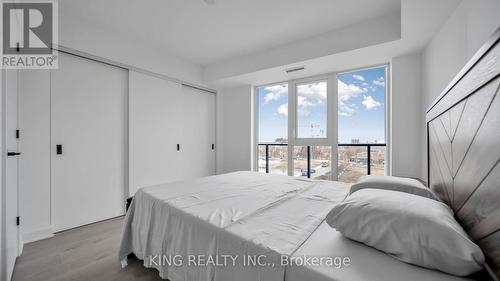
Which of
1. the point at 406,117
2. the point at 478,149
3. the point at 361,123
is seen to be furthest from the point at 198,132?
the point at 478,149

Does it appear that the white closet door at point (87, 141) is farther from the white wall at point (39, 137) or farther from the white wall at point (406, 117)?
the white wall at point (406, 117)

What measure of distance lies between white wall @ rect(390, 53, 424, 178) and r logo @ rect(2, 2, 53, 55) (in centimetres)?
442

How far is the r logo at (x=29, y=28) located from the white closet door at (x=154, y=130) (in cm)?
99

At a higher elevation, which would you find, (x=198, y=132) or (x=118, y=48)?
(x=118, y=48)

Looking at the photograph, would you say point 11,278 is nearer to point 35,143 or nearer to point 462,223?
point 35,143

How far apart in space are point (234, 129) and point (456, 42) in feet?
12.0

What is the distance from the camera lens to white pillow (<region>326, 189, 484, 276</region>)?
0.62 metres

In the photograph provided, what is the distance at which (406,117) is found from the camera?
274cm

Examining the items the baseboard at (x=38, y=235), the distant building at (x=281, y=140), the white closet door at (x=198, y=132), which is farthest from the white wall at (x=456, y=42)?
the baseboard at (x=38, y=235)

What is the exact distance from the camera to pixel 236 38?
303 centimetres

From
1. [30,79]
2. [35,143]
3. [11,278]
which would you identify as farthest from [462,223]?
[30,79]

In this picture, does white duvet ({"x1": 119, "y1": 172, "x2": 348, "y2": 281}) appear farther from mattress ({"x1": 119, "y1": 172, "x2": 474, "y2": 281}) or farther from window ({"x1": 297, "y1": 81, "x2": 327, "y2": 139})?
window ({"x1": 297, "y1": 81, "x2": 327, "y2": 139})

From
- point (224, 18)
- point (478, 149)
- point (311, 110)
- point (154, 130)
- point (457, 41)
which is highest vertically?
point (224, 18)

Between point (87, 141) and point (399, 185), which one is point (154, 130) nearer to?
point (87, 141)
